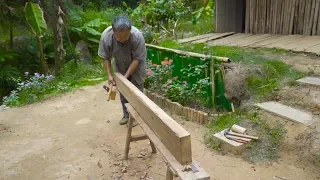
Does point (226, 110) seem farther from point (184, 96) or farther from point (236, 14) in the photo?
point (236, 14)

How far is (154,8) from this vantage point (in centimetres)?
966

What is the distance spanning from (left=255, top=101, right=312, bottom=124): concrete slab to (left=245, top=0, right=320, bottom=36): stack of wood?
10.6 feet

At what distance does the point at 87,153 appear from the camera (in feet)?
12.8

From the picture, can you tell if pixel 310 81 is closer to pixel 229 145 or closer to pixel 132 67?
pixel 229 145

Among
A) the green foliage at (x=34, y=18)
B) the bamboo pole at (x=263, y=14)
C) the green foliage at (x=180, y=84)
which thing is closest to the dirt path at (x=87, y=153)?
the green foliage at (x=180, y=84)

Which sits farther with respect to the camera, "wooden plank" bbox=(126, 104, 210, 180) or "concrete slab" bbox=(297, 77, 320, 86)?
"concrete slab" bbox=(297, 77, 320, 86)

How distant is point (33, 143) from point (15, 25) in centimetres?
578

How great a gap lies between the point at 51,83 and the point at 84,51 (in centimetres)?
329

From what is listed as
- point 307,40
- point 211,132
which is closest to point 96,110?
point 211,132

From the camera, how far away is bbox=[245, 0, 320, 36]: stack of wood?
6.18 meters

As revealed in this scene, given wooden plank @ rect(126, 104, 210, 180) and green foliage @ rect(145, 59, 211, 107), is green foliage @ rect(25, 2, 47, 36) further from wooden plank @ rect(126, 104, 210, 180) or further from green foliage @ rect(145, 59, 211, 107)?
wooden plank @ rect(126, 104, 210, 180)

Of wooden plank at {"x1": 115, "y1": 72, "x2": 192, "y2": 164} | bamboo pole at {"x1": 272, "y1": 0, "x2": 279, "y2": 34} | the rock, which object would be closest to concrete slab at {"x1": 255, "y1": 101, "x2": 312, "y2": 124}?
wooden plank at {"x1": 115, "y1": 72, "x2": 192, "y2": 164}

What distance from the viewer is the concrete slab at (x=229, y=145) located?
3.50 m

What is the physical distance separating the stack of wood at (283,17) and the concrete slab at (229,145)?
13.3 feet
